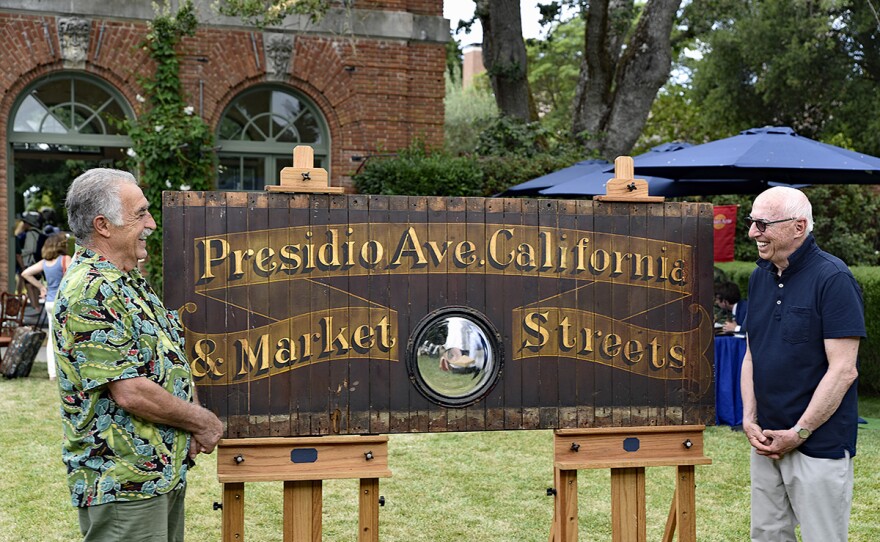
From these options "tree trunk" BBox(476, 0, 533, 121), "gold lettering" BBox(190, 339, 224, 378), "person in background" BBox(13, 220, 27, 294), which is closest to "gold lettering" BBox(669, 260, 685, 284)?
"gold lettering" BBox(190, 339, 224, 378)

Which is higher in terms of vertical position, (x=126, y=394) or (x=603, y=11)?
(x=603, y=11)

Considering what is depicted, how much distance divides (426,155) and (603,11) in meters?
4.21

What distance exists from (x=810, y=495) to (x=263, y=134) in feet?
38.1

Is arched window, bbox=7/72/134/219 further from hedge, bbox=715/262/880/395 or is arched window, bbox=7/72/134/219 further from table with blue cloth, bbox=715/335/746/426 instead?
hedge, bbox=715/262/880/395

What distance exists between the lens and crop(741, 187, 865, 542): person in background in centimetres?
347

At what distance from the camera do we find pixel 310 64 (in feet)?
45.8

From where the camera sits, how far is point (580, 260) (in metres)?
3.93

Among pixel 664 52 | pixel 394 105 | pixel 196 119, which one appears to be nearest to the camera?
pixel 196 119

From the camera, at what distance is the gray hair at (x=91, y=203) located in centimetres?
308

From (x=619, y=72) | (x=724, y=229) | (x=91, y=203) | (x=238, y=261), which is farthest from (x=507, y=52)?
(x=91, y=203)

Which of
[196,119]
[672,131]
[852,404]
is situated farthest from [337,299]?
[672,131]

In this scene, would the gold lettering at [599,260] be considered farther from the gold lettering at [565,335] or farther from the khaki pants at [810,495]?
the khaki pants at [810,495]

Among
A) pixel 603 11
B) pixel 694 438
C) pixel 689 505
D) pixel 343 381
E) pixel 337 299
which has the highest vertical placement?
pixel 603 11

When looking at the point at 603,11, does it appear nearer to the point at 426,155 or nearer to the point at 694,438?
the point at 426,155
